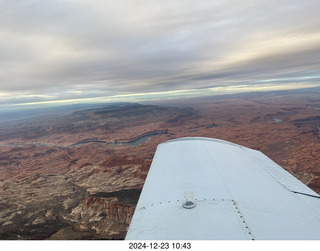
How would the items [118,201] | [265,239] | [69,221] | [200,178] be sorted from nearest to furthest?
1. [265,239]
2. [200,178]
3. [69,221]
4. [118,201]

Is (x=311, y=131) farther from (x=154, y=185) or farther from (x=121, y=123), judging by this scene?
(x=121, y=123)

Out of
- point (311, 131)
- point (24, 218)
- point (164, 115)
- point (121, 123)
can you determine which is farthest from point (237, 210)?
point (164, 115)

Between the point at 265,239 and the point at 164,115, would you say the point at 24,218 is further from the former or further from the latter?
the point at 164,115

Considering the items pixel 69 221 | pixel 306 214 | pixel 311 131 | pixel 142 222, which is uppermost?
pixel 142 222

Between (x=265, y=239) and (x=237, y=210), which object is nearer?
(x=265, y=239)

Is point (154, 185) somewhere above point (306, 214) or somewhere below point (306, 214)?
above

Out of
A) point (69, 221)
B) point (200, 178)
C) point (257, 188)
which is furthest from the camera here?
point (69, 221)

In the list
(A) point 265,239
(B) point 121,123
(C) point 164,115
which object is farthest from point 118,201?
(C) point 164,115
